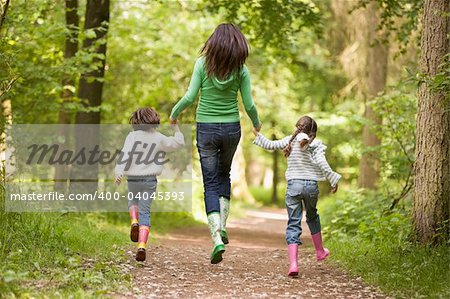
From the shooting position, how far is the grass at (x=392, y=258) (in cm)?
630

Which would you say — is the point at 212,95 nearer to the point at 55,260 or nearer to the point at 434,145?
the point at 55,260

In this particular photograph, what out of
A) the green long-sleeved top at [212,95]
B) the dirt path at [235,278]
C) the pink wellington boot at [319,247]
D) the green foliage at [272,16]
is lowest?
the dirt path at [235,278]

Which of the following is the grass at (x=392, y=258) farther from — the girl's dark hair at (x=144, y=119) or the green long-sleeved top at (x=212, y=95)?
the girl's dark hair at (x=144, y=119)

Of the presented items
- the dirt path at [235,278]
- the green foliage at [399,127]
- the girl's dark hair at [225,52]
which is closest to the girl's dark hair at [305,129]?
the girl's dark hair at [225,52]

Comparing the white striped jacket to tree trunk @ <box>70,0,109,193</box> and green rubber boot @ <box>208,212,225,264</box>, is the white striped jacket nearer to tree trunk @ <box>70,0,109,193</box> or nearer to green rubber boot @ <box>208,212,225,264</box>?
green rubber boot @ <box>208,212,225,264</box>

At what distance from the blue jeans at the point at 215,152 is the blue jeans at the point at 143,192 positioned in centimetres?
86

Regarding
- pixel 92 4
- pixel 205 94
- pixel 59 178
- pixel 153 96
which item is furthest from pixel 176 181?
pixel 205 94

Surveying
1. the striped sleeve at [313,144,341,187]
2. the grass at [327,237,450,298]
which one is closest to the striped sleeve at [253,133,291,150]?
the striped sleeve at [313,144,341,187]

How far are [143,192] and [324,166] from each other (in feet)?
6.65

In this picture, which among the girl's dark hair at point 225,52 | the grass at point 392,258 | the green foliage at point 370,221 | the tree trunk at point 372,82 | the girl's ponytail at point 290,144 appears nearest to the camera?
A: the grass at point 392,258

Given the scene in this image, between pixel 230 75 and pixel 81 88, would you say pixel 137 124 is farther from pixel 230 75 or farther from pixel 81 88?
pixel 81 88

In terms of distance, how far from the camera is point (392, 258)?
7.62 meters

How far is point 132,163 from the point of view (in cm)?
747

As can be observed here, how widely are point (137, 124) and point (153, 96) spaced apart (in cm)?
1029
